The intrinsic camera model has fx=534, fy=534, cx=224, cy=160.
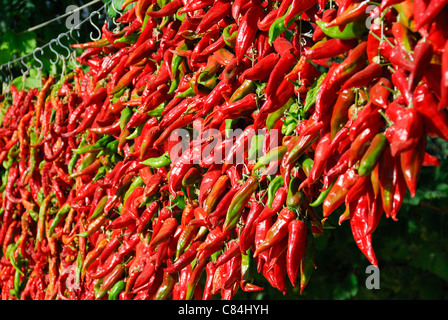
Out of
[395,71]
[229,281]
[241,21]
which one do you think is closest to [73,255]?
[229,281]

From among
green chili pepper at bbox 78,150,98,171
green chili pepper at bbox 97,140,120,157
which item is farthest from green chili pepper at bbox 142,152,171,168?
green chili pepper at bbox 78,150,98,171

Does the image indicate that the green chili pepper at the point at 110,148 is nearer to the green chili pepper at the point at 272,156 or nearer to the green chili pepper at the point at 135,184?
the green chili pepper at the point at 135,184

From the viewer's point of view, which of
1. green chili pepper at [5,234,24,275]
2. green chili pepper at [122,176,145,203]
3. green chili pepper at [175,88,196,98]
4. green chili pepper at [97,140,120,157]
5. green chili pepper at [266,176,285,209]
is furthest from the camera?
green chili pepper at [5,234,24,275]

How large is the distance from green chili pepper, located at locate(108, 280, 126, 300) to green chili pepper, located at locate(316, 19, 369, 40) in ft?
4.00

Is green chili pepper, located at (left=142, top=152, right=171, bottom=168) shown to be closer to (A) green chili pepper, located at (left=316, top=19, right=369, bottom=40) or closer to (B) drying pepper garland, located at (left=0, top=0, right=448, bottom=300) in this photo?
(B) drying pepper garland, located at (left=0, top=0, right=448, bottom=300)

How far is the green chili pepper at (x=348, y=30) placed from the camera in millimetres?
1047

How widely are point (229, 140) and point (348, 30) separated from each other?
49 cm

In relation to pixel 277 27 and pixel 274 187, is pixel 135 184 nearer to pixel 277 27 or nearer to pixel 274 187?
pixel 274 187

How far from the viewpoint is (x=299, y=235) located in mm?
1268

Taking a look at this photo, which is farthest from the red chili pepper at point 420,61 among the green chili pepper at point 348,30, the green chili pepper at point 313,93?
the green chili pepper at point 313,93

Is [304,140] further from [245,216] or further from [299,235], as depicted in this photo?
[245,216]

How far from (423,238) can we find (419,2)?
11.2ft

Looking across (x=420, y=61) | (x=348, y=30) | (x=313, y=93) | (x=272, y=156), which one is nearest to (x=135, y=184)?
(x=272, y=156)

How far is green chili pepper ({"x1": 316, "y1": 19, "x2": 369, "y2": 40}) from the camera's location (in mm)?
1047
